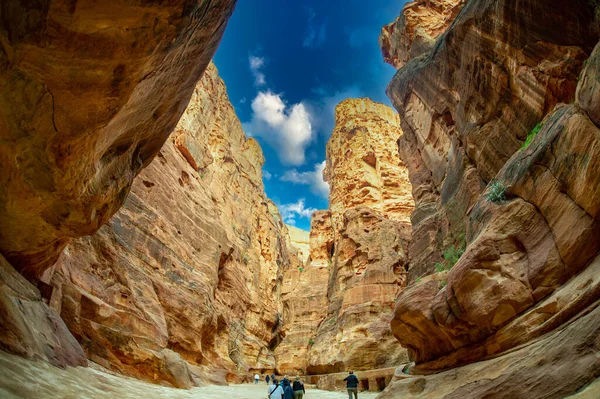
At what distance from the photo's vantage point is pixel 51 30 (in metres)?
5.22

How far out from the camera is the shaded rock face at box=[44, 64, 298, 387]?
14398mm

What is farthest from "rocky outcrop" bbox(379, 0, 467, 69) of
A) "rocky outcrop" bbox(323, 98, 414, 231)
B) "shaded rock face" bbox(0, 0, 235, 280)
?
"shaded rock face" bbox(0, 0, 235, 280)

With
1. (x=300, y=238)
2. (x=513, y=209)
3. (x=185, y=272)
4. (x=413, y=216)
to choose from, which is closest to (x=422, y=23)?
(x=413, y=216)

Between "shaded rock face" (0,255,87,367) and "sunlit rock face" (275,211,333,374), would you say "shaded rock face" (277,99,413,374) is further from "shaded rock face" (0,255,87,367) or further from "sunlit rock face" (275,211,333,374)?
"shaded rock face" (0,255,87,367)

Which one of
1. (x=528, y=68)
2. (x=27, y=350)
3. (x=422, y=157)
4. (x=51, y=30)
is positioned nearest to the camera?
(x=51, y=30)

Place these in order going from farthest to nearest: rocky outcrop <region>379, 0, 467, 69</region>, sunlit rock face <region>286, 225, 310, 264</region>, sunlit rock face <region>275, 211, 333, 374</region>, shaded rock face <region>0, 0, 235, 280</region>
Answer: sunlit rock face <region>286, 225, 310, 264</region>, sunlit rock face <region>275, 211, 333, 374</region>, rocky outcrop <region>379, 0, 467, 69</region>, shaded rock face <region>0, 0, 235, 280</region>

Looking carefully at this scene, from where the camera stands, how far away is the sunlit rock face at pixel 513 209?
633cm

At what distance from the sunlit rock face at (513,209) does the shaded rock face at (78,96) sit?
341 inches

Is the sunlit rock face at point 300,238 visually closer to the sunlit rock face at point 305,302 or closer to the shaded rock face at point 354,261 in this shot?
the shaded rock face at point 354,261

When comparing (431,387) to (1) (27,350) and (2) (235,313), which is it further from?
(2) (235,313)

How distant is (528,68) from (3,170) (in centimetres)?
1627

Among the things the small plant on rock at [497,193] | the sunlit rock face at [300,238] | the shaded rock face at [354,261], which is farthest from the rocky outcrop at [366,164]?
the sunlit rock face at [300,238]

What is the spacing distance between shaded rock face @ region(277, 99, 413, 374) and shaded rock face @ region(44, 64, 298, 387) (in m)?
5.28

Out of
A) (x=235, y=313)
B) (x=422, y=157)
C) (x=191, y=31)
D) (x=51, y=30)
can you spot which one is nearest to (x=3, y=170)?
(x=51, y=30)
